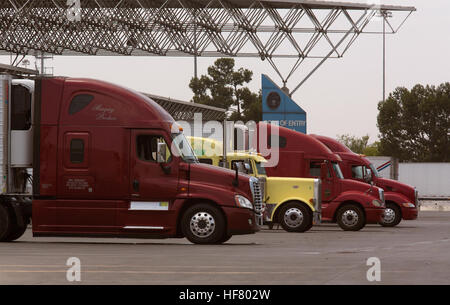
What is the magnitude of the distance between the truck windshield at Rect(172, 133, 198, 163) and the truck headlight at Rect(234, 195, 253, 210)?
3.93ft

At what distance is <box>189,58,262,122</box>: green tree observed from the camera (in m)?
91.6

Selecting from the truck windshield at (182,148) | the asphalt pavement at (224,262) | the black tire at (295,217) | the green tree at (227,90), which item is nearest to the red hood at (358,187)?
the black tire at (295,217)

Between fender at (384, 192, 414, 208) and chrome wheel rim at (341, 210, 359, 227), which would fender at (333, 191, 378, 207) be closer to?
chrome wheel rim at (341, 210, 359, 227)

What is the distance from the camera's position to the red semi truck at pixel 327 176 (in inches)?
1236

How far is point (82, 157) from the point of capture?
21547 mm

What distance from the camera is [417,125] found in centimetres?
9694

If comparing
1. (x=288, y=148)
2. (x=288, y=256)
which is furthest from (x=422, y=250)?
(x=288, y=148)

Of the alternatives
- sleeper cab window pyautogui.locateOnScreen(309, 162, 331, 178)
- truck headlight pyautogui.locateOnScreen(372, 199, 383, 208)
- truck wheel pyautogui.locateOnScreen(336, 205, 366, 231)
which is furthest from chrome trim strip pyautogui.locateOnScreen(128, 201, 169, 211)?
truck headlight pyautogui.locateOnScreen(372, 199, 383, 208)

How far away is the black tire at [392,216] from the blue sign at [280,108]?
12.9 feet

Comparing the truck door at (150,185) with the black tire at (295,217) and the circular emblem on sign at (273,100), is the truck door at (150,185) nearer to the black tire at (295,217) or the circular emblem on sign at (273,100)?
the black tire at (295,217)

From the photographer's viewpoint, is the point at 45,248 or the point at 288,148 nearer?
the point at 45,248

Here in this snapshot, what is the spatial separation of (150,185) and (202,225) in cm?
128
